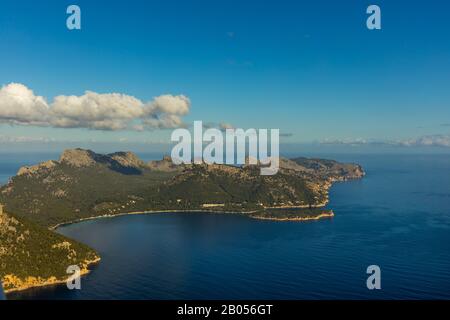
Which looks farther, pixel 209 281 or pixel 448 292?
pixel 209 281

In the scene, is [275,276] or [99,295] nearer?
[99,295]

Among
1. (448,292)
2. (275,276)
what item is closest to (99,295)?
(275,276)
